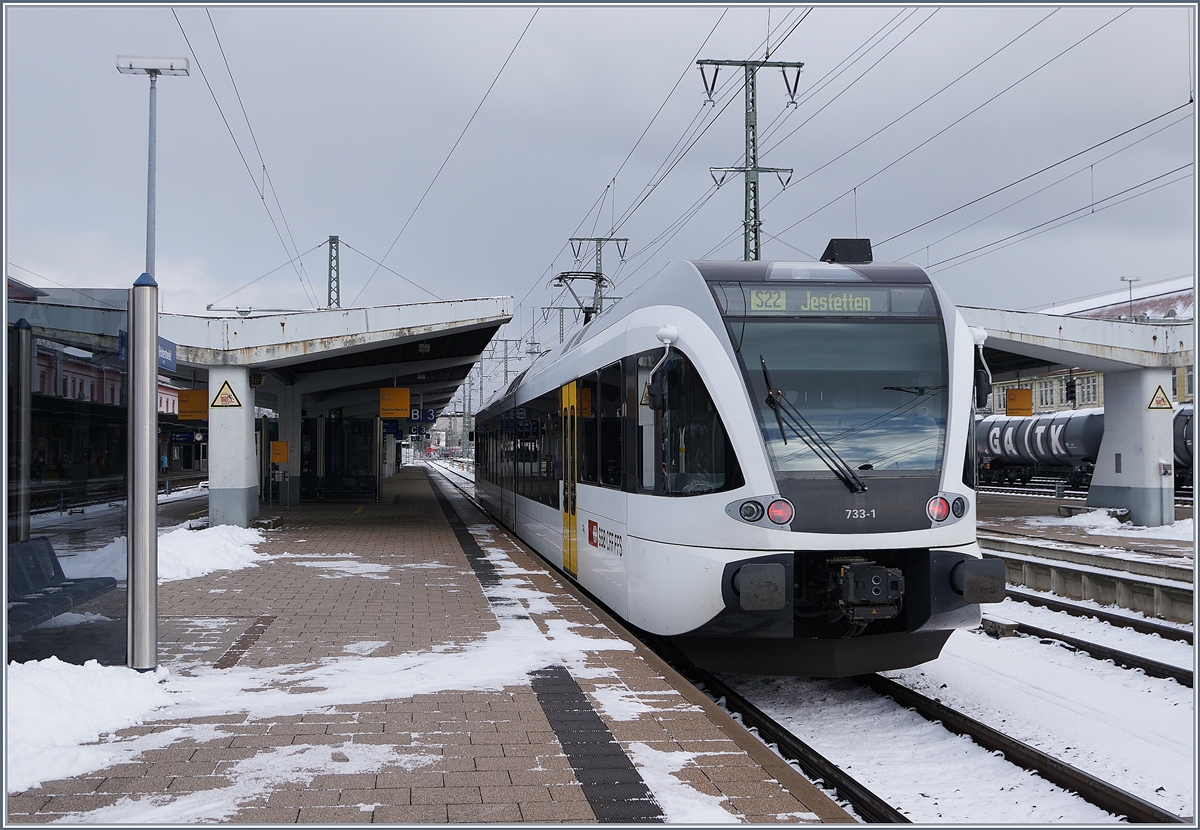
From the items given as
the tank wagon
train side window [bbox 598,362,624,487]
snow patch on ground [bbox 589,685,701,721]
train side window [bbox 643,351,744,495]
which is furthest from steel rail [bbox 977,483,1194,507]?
snow patch on ground [bbox 589,685,701,721]

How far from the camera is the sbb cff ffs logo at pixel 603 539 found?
862 centimetres

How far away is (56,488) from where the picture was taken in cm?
609

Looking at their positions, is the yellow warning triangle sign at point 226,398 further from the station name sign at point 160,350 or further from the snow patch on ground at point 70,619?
the snow patch on ground at point 70,619

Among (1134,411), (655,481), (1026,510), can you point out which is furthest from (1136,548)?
(655,481)

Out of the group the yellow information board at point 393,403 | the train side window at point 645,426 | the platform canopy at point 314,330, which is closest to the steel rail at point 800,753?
the train side window at point 645,426

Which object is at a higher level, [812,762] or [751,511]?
[751,511]

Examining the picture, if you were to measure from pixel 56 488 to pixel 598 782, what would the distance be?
3.92 meters

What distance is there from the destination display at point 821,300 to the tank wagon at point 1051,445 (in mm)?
22754

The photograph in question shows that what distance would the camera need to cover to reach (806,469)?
6.71 meters

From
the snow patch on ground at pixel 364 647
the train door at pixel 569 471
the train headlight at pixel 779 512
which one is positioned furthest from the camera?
the train door at pixel 569 471

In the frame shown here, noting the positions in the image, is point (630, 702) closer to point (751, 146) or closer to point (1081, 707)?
point (1081, 707)

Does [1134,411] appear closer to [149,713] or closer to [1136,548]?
[1136,548]

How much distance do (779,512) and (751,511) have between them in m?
0.19

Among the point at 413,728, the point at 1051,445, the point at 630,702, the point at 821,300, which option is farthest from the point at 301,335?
the point at 1051,445
